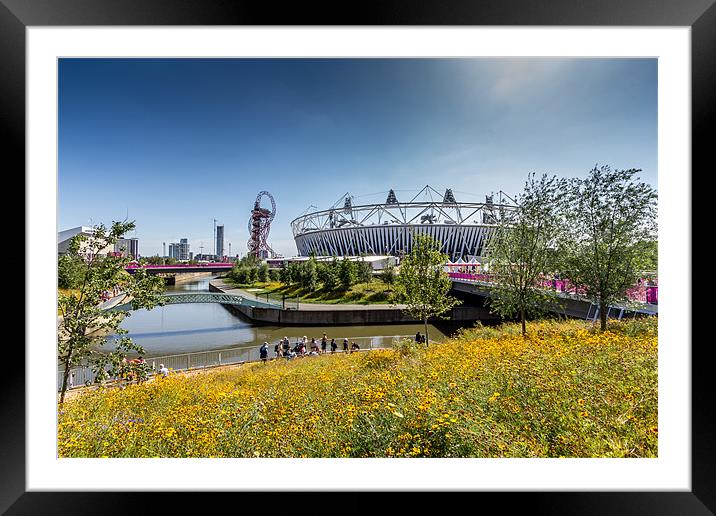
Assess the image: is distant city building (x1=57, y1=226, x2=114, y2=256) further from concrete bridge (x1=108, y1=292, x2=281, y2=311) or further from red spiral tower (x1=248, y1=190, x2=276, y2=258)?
red spiral tower (x1=248, y1=190, x2=276, y2=258)

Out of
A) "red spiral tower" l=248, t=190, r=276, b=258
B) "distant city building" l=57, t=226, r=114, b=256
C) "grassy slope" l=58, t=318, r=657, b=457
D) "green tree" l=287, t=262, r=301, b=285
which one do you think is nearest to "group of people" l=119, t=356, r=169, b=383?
"grassy slope" l=58, t=318, r=657, b=457

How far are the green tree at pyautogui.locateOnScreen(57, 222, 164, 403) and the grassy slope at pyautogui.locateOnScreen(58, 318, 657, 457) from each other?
55cm

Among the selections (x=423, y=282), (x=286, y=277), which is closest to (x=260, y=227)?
(x=286, y=277)

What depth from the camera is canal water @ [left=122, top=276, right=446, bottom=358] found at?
36.1 ft

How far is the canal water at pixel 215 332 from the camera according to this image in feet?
36.1

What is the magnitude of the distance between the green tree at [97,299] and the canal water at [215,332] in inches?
288
